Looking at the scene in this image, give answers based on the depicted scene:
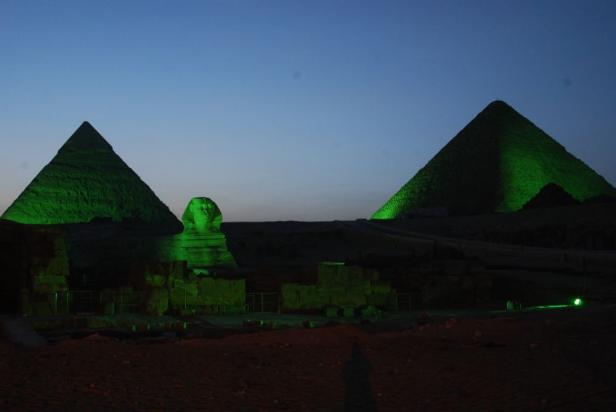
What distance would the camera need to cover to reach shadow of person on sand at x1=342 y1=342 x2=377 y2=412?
535 cm

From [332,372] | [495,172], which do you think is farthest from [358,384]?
[495,172]

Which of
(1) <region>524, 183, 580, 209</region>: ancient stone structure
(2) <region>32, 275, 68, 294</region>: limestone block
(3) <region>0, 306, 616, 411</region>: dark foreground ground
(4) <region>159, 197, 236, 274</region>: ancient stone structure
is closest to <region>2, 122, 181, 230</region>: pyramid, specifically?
(4) <region>159, 197, 236, 274</region>: ancient stone structure

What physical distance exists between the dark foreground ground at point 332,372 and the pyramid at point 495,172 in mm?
55715

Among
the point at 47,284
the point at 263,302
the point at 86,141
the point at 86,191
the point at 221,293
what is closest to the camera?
the point at 47,284

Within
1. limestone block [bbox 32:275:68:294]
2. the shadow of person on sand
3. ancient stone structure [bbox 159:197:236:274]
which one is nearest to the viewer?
the shadow of person on sand

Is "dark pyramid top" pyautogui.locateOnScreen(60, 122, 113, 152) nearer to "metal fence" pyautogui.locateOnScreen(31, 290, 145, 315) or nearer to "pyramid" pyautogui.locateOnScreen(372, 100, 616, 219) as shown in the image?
"metal fence" pyautogui.locateOnScreen(31, 290, 145, 315)

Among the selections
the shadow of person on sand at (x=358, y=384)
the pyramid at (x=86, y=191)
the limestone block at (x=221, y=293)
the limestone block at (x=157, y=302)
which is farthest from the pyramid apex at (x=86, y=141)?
the shadow of person on sand at (x=358, y=384)

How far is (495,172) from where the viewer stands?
216 feet

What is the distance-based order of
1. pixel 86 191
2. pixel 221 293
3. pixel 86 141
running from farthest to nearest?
1. pixel 86 141
2. pixel 86 191
3. pixel 221 293

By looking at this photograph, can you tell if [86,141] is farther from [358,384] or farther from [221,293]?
[358,384]

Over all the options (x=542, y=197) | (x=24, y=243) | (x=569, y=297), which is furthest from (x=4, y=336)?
(x=542, y=197)

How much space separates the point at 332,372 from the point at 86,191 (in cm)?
3715

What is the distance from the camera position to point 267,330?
405 inches

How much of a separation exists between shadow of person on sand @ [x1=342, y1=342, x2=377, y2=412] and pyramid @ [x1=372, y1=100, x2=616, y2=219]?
187 feet
